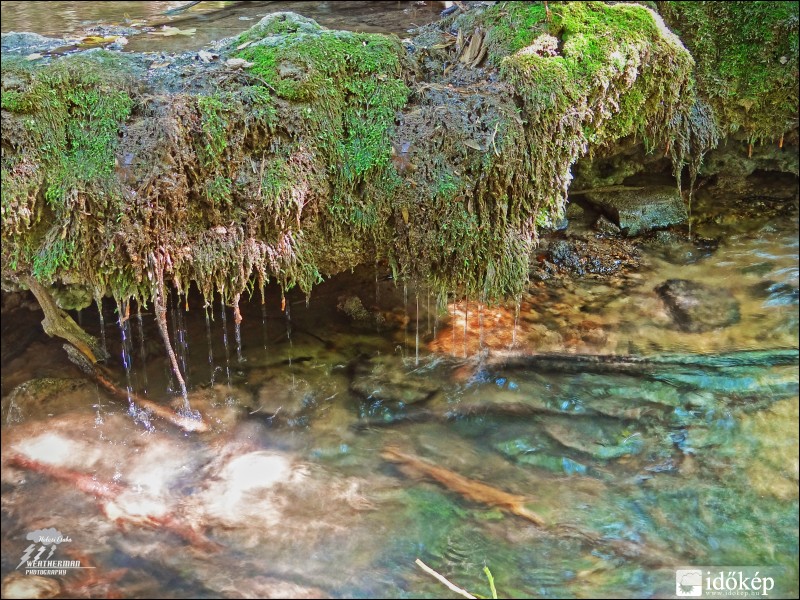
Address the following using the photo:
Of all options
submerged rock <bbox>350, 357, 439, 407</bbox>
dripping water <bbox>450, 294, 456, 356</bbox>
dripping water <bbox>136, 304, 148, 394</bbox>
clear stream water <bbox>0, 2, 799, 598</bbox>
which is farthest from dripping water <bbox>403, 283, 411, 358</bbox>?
dripping water <bbox>136, 304, 148, 394</bbox>

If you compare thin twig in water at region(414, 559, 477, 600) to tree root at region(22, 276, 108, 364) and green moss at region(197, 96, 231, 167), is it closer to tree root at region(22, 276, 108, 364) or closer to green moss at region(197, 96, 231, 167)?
green moss at region(197, 96, 231, 167)

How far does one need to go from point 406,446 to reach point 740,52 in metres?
4.49

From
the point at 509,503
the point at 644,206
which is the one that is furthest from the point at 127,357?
the point at 644,206

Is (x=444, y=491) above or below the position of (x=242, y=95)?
below

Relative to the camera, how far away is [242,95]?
3.66 meters

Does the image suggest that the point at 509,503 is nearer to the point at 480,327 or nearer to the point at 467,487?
the point at 467,487

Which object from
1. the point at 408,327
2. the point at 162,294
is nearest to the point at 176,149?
the point at 162,294

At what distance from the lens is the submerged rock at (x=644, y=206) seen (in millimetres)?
6418

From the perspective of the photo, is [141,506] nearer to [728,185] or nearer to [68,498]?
[68,498]

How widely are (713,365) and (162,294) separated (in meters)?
4.14

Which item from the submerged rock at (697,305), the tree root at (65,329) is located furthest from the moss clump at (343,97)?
the submerged rock at (697,305)

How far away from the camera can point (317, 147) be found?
12.7 ft

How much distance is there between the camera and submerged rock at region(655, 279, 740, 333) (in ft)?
17.1

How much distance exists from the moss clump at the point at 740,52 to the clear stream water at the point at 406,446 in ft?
5.07
